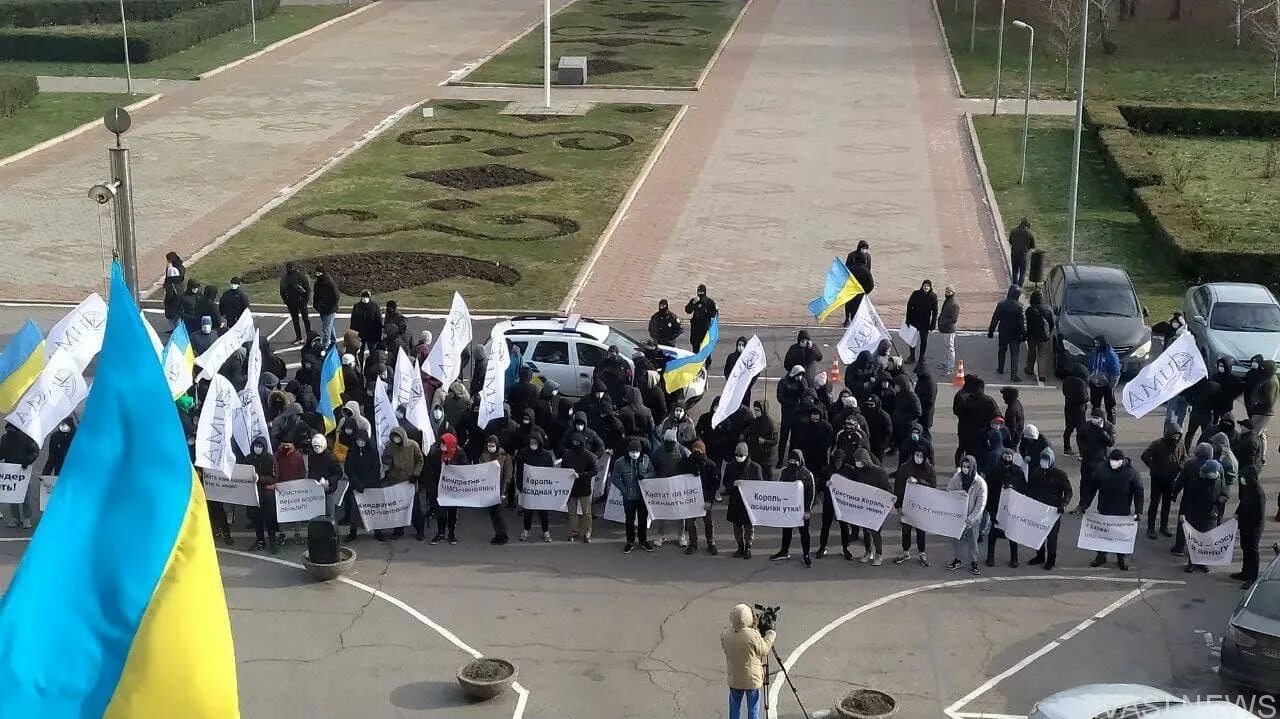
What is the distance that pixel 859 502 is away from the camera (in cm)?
1681

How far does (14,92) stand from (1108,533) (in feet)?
121

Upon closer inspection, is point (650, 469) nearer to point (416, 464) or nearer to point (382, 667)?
point (416, 464)

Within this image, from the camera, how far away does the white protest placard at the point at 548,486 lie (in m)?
17.4

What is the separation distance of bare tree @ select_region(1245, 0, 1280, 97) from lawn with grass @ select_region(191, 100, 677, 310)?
2045cm

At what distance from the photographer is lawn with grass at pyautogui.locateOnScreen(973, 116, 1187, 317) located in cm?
2972

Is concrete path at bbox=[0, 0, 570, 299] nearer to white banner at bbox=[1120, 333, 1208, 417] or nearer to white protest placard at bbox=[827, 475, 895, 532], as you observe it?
white protest placard at bbox=[827, 475, 895, 532]

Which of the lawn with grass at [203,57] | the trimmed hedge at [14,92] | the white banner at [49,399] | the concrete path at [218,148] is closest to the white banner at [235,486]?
the white banner at [49,399]

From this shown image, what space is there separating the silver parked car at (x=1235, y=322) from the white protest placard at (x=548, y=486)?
1110cm

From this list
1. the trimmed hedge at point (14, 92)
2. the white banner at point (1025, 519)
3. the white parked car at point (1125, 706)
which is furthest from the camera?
the trimmed hedge at point (14, 92)

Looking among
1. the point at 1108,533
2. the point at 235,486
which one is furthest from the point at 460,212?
the point at 1108,533

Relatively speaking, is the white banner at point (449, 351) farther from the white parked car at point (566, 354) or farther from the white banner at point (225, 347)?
the white banner at point (225, 347)

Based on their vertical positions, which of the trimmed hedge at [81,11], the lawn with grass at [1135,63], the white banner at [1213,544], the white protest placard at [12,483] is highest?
the trimmed hedge at [81,11]

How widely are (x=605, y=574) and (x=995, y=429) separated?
192 inches

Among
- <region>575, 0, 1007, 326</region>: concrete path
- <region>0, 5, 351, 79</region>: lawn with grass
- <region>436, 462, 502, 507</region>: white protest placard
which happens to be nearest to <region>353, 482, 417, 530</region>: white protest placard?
<region>436, 462, 502, 507</region>: white protest placard
